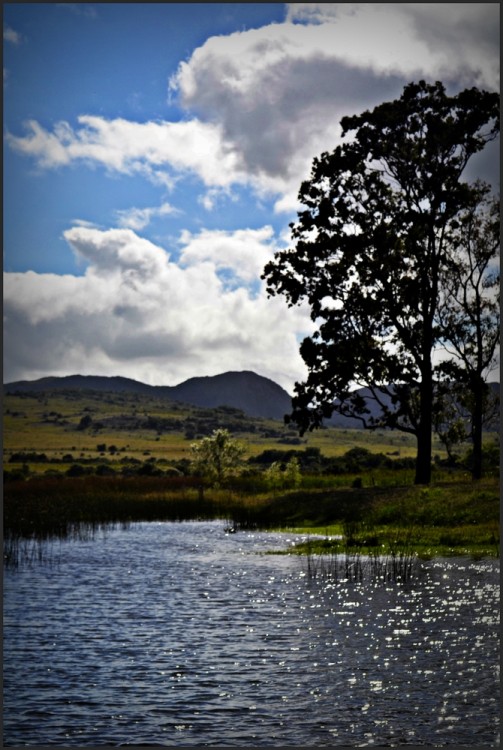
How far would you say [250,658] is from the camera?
17109 mm

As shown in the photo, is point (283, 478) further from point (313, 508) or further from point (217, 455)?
point (313, 508)

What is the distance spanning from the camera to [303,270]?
51.3 metres

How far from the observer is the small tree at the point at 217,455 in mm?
70062

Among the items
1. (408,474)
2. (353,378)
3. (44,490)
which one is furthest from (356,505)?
(44,490)

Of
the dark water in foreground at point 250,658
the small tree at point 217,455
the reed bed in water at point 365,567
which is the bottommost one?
the dark water in foreground at point 250,658

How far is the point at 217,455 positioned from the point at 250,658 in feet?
177

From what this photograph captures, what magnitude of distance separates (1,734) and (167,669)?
3808mm

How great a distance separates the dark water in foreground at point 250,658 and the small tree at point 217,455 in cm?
4142

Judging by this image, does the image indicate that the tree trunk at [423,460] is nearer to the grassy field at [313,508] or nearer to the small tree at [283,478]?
the grassy field at [313,508]

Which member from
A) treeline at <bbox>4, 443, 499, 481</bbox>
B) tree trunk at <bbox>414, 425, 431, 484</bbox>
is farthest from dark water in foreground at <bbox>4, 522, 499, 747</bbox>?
treeline at <bbox>4, 443, 499, 481</bbox>

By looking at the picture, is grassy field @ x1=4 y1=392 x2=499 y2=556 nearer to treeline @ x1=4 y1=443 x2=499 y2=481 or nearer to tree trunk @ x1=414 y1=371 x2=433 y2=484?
tree trunk @ x1=414 y1=371 x2=433 y2=484

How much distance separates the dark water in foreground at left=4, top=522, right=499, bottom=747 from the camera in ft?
43.3

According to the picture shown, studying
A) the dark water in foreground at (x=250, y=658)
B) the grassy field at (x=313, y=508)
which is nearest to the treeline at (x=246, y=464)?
the grassy field at (x=313, y=508)

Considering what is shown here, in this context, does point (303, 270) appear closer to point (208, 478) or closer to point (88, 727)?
point (208, 478)
